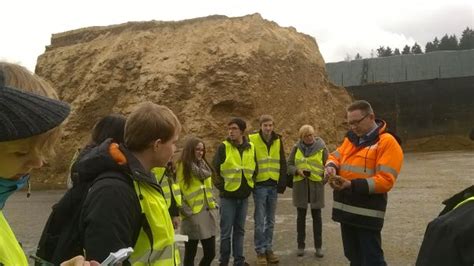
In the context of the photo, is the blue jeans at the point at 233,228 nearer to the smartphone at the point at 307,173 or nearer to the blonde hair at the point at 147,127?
the smartphone at the point at 307,173

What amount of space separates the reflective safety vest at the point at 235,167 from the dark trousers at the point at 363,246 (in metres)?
1.91

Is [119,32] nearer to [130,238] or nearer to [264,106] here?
[264,106]

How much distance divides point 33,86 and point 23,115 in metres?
0.14

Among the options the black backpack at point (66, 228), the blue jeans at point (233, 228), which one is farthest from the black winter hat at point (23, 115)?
the blue jeans at point (233, 228)

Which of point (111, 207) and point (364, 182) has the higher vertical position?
point (111, 207)

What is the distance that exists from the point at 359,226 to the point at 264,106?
47.6 feet

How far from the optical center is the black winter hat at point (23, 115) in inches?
57.7

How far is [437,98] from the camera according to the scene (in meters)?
32.2

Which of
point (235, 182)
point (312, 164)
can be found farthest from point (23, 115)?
point (312, 164)

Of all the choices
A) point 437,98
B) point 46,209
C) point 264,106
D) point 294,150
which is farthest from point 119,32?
point 437,98

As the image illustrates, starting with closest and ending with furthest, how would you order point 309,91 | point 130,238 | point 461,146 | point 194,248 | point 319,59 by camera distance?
point 130,238 < point 194,248 < point 309,91 < point 319,59 < point 461,146

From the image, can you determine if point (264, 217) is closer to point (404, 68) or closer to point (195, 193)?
point (195, 193)

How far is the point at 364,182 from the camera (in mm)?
4625

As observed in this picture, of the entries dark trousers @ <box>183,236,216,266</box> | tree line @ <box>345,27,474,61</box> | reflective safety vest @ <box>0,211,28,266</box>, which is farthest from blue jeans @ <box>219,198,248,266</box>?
tree line @ <box>345,27,474,61</box>
